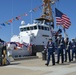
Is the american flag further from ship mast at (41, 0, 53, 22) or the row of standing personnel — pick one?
ship mast at (41, 0, 53, 22)

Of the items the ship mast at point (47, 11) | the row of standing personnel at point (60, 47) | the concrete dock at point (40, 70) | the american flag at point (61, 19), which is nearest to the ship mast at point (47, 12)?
the ship mast at point (47, 11)

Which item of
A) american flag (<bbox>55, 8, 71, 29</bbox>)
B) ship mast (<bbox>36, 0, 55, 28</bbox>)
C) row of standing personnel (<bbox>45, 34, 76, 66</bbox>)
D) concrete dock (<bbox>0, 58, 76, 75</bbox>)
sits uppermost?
ship mast (<bbox>36, 0, 55, 28</bbox>)

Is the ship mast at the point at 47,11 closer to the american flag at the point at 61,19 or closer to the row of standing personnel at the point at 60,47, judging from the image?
the american flag at the point at 61,19

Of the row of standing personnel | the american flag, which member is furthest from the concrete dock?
the american flag

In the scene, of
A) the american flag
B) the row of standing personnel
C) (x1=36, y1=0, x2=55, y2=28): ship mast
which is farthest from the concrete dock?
(x1=36, y1=0, x2=55, y2=28): ship mast

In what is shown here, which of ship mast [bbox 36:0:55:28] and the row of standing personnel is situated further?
ship mast [bbox 36:0:55:28]

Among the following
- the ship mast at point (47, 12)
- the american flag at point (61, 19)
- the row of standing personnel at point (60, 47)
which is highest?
the ship mast at point (47, 12)

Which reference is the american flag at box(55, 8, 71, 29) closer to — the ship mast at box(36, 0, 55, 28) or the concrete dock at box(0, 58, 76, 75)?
the ship mast at box(36, 0, 55, 28)

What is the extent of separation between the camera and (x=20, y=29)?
31328 mm

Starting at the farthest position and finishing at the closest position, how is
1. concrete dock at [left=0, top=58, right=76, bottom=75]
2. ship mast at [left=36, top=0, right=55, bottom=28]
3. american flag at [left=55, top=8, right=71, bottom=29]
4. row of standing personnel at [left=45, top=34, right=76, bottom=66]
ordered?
1. ship mast at [left=36, top=0, right=55, bottom=28]
2. american flag at [left=55, top=8, right=71, bottom=29]
3. row of standing personnel at [left=45, top=34, right=76, bottom=66]
4. concrete dock at [left=0, top=58, right=76, bottom=75]

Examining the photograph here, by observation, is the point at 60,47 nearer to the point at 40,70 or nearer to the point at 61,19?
the point at 40,70

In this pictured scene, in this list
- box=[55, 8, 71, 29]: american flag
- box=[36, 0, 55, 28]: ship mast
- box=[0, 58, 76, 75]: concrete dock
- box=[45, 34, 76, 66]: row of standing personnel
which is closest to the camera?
box=[0, 58, 76, 75]: concrete dock

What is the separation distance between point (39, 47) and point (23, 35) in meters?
4.94

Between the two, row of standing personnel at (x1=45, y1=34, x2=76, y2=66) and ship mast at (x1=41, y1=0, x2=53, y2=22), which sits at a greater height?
ship mast at (x1=41, y1=0, x2=53, y2=22)
